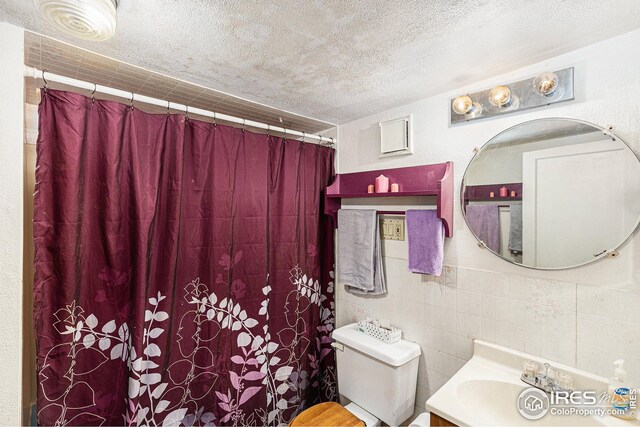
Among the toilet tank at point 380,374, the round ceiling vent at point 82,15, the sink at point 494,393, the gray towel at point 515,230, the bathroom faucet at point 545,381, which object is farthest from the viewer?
the toilet tank at point 380,374

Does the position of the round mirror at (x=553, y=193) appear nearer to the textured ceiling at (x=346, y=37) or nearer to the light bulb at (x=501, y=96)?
the light bulb at (x=501, y=96)

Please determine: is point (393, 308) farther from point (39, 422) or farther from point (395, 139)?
point (39, 422)

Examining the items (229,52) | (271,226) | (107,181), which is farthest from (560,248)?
(107,181)

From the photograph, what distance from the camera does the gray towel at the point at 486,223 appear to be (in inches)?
57.1

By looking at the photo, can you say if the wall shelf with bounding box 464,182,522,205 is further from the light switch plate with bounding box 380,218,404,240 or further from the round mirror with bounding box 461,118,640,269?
the light switch plate with bounding box 380,218,404,240

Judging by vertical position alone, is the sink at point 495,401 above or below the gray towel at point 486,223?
below

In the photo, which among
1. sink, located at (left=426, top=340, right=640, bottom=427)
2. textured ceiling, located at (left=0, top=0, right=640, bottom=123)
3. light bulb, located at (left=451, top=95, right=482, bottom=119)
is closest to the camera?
textured ceiling, located at (left=0, top=0, right=640, bottom=123)

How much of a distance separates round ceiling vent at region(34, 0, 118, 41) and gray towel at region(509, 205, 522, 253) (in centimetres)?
174

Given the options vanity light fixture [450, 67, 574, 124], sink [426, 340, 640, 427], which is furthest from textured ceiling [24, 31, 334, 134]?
sink [426, 340, 640, 427]

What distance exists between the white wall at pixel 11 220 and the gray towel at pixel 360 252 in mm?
1624

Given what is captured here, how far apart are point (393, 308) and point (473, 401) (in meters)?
0.69

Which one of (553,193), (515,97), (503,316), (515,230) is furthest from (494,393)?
(515,97)

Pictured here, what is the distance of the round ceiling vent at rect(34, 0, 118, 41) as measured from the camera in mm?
838

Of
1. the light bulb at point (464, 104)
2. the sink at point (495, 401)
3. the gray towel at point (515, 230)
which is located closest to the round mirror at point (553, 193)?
the gray towel at point (515, 230)
